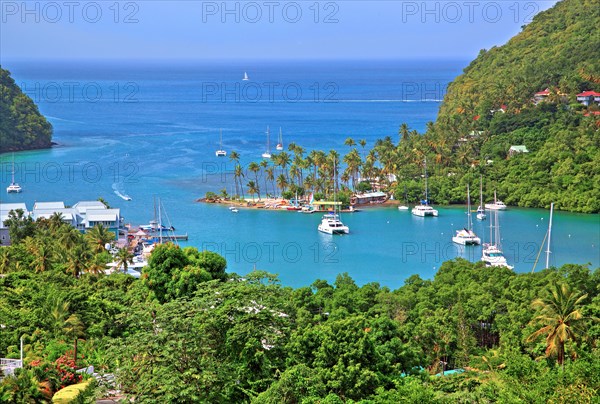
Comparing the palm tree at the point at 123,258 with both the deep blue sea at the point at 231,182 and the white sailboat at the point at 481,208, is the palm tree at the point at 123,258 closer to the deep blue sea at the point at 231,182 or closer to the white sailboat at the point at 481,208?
the deep blue sea at the point at 231,182

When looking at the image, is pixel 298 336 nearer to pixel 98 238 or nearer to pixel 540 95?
pixel 98 238

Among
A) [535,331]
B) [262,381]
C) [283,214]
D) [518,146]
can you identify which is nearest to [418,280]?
[535,331]

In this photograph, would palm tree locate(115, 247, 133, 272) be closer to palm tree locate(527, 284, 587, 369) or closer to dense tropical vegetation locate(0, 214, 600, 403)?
dense tropical vegetation locate(0, 214, 600, 403)

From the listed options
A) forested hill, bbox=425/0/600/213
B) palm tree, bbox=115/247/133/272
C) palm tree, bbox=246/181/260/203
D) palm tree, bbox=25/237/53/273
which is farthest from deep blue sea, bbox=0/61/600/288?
palm tree, bbox=25/237/53/273

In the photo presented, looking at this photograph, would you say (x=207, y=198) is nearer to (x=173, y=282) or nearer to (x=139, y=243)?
(x=139, y=243)

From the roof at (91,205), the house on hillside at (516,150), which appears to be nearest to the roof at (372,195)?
the house on hillside at (516,150)

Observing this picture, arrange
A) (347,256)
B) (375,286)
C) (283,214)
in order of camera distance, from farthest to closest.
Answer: (283,214)
(347,256)
(375,286)
